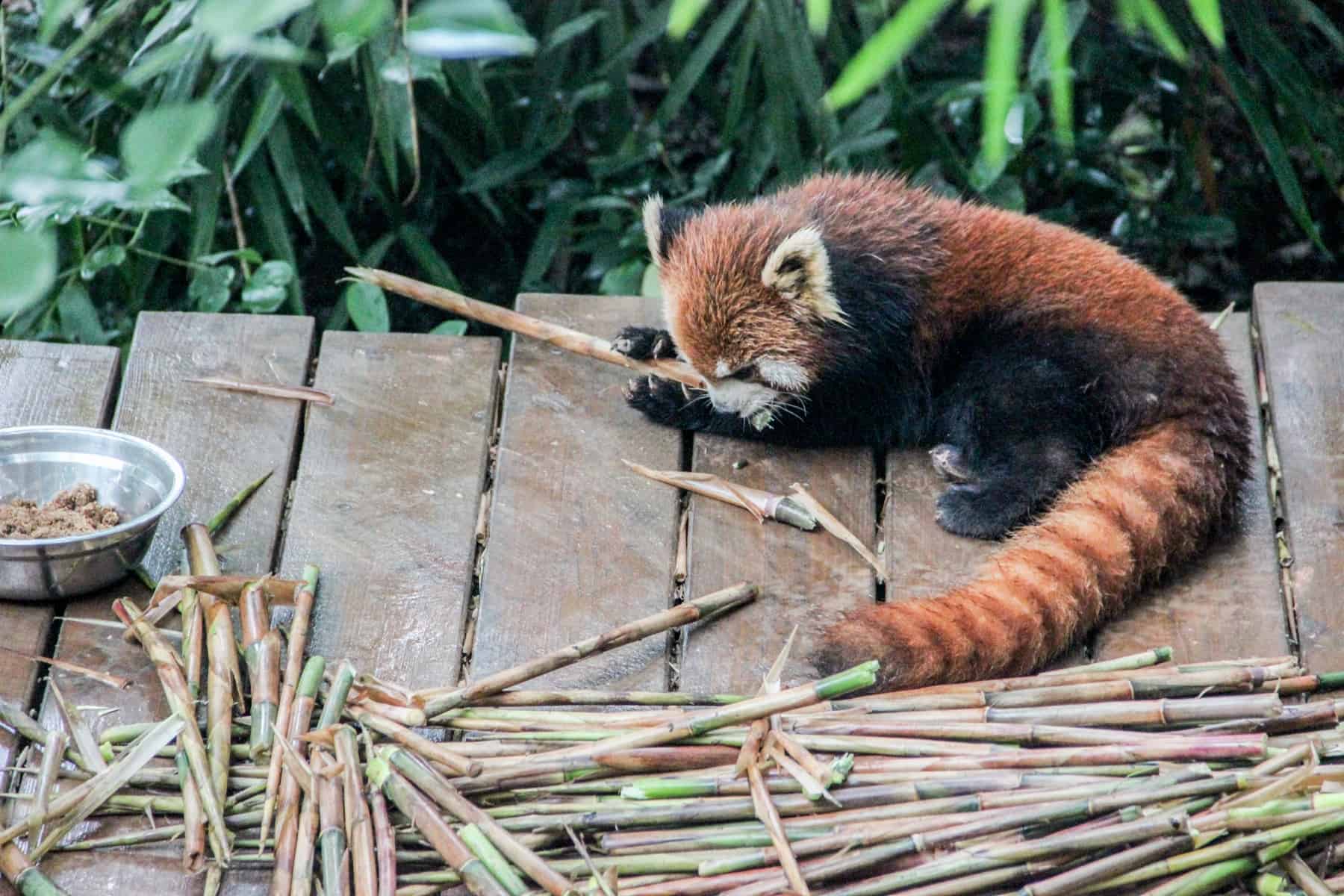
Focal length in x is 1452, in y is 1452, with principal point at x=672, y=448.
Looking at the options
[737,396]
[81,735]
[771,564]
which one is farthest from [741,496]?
[81,735]

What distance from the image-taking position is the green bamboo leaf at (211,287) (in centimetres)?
Answer: 363

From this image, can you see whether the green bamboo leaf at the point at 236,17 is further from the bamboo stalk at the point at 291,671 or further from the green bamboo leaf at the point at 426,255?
the green bamboo leaf at the point at 426,255

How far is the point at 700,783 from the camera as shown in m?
1.99

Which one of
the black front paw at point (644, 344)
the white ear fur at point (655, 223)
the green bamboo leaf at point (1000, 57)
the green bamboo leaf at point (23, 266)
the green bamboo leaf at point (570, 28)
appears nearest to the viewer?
the green bamboo leaf at point (23, 266)

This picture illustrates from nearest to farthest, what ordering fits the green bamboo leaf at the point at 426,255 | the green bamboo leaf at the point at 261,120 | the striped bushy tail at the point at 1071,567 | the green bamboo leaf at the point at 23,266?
the green bamboo leaf at the point at 23,266
the striped bushy tail at the point at 1071,567
the green bamboo leaf at the point at 261,120
the green bamboo leaf at the point at 426,255

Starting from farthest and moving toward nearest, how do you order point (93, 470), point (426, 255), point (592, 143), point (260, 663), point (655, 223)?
point (592, 143) < point (426, 255) < point (655, 223) < point (93, 470) < point (260, 663)

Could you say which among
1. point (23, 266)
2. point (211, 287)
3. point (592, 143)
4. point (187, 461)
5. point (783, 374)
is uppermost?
point (23, 266)

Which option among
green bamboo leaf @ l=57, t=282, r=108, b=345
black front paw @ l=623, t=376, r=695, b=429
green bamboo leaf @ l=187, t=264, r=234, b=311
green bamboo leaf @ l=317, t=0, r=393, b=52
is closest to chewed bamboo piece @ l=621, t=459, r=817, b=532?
black front paw @ l=623, t=376, r=695, b=429

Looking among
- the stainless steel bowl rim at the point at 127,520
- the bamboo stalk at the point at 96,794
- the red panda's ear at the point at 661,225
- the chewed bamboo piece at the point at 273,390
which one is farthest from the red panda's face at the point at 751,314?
the bamboo stalk at the point at 96,794

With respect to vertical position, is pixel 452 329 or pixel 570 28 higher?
pixel 570 28

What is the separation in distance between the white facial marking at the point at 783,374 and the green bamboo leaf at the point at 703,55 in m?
1.38

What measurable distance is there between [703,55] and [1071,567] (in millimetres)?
2182

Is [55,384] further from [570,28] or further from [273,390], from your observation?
[570,28]

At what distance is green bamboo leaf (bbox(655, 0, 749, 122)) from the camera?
3971 mm
